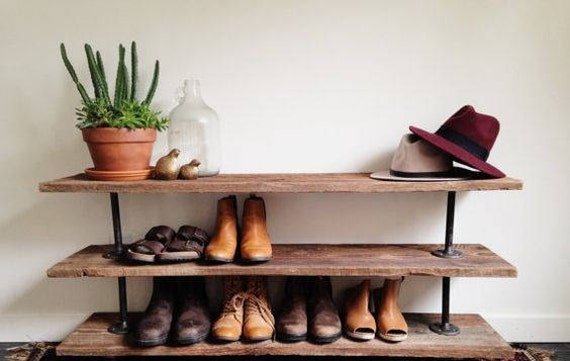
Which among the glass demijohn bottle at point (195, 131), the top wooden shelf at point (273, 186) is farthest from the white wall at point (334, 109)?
the top wooden shelf at point (273, 186)

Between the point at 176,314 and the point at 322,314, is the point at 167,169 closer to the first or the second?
the point at 176,314

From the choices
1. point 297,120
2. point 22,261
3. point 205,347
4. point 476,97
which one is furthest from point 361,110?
point 22,261

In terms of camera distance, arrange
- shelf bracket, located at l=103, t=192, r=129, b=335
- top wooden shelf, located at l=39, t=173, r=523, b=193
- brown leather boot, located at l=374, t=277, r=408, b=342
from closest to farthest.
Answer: top wooden shelf, located at l=39, t=173, r=523, b=193
brown leather boot, located at l=374, t=277, r=408, b=342
shelf bracket, located at l=103, t=192, r=129, b=335

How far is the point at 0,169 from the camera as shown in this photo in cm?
142

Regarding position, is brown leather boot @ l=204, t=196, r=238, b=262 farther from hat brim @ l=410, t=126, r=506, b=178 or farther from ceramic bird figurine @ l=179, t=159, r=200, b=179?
hat brim @ l=410, t=126, r=506, b=178

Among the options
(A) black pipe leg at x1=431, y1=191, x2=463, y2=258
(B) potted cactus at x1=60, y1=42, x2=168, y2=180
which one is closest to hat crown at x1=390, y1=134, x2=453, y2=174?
(A) black pipe leg at x1=431, y1=191, x2=463, y2=258

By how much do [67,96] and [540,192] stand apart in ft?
5.74

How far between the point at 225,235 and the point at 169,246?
7.0 inches

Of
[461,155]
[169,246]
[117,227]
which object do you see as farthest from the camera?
[117,227]

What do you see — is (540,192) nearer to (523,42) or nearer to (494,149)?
(494,149)

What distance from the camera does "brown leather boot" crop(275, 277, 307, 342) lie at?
1.17 m

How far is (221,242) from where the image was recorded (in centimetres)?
122

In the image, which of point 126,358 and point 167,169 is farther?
point 126,358

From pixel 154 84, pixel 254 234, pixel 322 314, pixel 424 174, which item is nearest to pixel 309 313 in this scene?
pixel 322 314
